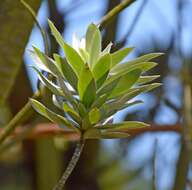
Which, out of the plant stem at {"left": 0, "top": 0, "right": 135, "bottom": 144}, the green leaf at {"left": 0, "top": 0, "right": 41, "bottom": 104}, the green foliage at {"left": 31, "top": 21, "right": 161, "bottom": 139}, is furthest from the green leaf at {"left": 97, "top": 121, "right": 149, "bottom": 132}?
the green leaf at {"left": 0, "top": 0, "right": 41, "bottom": 104}

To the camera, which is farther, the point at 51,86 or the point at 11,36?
the point at 11,36

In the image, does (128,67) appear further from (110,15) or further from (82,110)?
(110,15)

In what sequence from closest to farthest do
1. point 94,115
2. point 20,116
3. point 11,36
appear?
point 94,115 < point 20,116 < point 11,36

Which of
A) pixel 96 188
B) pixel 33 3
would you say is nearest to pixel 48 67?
pixel 33 3

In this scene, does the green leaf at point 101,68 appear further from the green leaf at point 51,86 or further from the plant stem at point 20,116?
the plant stem at point 20,116

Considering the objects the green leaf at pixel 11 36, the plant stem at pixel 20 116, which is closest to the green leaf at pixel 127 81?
the plant stem at pixel 20 116

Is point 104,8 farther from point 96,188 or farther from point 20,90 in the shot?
point 96,188

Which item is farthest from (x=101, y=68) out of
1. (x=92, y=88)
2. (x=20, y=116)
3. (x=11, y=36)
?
(x=11, y=36)
